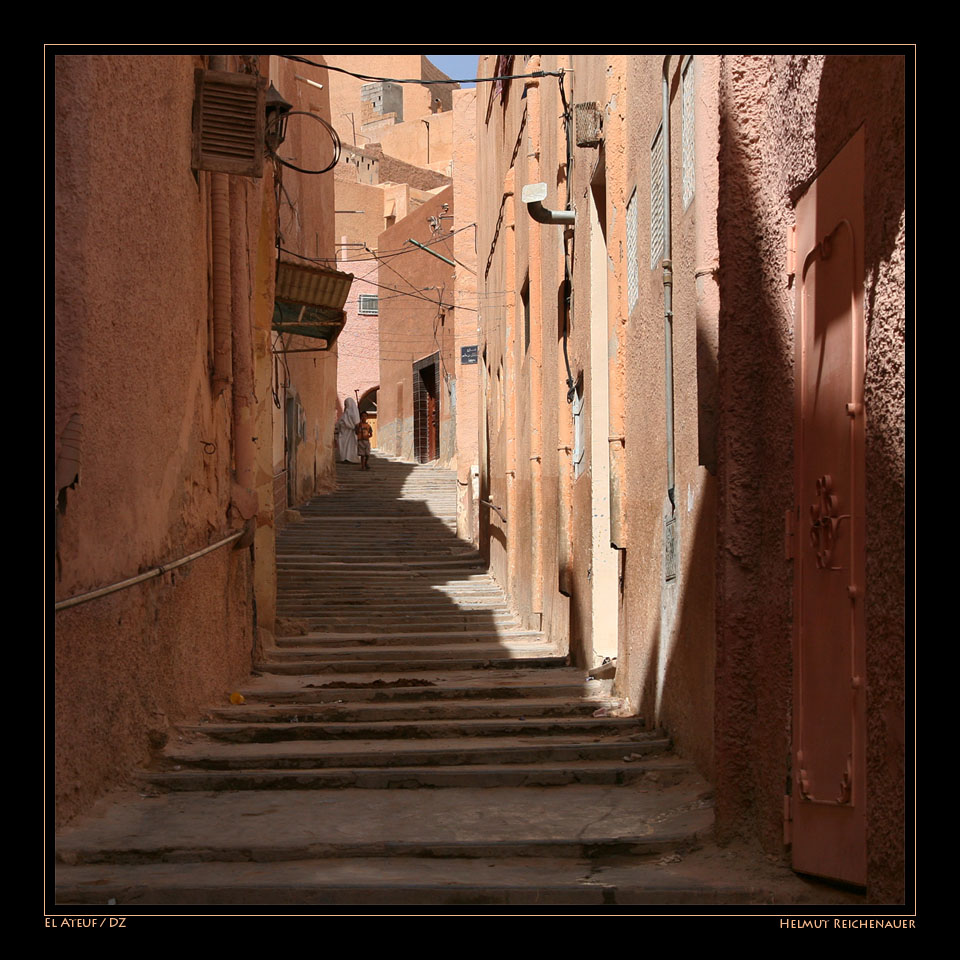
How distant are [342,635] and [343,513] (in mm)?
10255

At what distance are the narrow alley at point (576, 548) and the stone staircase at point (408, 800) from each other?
0.07 feet

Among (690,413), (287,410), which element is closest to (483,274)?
(287,410)

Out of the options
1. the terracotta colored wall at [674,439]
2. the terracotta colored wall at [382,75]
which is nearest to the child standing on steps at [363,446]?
the terracotta colored wall at [674,439]

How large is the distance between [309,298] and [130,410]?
8.66 meters

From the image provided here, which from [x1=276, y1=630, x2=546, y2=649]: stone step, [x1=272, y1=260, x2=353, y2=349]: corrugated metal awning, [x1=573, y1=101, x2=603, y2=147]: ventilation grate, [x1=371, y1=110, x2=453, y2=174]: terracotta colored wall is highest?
[x1=371, y1=110, x2=453, y2=174]: terracotta colored wall

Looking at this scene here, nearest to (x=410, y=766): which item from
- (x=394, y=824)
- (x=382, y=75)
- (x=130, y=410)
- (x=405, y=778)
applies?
(x=405, y=778)

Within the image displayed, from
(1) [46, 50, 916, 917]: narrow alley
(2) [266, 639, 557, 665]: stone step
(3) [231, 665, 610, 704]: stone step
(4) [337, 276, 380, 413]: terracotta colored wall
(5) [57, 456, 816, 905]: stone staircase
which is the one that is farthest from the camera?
(4) [337, 276, 380, 413]: terracotta colored wall

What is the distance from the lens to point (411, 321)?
34250 mm

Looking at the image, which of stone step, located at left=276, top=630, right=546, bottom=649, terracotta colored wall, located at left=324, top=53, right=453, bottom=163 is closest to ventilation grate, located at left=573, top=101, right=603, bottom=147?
stone step, located at left=276, top=630, right=546, bottom=649

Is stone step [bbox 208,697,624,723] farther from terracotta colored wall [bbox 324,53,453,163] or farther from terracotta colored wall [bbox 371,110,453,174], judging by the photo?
terracotta colored wall [bbox 324,53,453,163]

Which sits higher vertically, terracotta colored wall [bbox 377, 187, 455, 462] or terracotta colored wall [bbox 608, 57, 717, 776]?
terracotta colored wall [bbox 377, 187, 455, 462]

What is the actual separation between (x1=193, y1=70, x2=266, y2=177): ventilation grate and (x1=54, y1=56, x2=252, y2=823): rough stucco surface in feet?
0.33

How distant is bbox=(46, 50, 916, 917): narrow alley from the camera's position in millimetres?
4047

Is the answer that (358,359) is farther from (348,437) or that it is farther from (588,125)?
(588,125)
